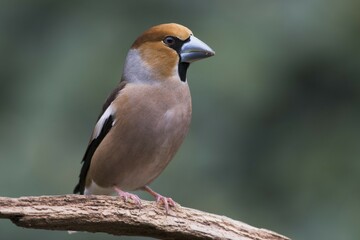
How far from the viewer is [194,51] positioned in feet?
19.6

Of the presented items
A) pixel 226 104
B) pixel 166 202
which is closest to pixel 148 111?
pixel 166 202

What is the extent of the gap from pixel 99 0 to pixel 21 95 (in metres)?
1.46

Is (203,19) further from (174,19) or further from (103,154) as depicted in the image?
(103,154)

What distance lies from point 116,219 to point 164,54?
1204 millimetres

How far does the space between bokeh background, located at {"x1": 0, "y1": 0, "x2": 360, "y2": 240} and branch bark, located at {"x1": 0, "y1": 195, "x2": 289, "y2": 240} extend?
7.13ft

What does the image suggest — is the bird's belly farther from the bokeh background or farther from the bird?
the bokeh background

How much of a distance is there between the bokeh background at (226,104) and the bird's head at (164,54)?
5.43 ft

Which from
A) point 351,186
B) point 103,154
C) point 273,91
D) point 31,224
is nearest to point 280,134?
point 273,91

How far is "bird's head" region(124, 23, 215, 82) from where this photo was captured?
6.04m

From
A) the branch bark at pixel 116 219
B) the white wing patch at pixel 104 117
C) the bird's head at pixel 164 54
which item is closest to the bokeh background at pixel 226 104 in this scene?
the white wing patch at pixel 104 117

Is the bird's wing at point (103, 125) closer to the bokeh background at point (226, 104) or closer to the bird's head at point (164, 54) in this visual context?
the bird's head at point (164, 54)

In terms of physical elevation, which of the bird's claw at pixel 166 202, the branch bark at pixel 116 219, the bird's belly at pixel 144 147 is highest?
the bird's belly at pixel 144 147

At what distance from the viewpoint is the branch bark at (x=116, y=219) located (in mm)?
5078

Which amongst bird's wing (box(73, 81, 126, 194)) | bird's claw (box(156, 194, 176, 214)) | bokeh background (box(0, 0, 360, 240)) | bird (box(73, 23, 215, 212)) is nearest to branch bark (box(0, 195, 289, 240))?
bird's claw (box(156, 194, 176, 214))
